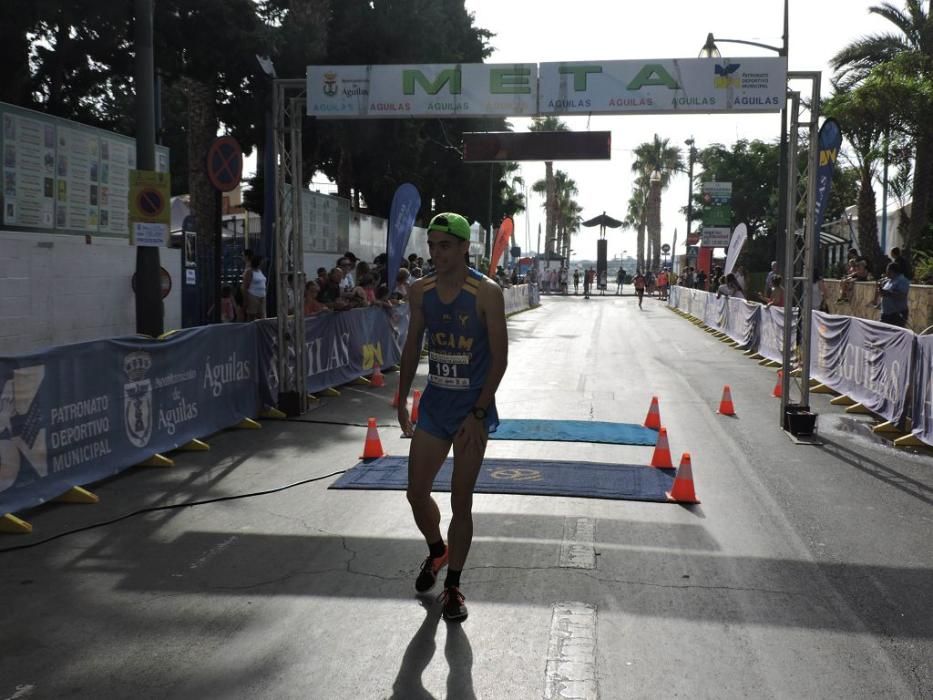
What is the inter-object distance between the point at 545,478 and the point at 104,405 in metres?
3.79

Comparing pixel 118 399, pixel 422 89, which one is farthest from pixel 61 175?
pixel 118 399

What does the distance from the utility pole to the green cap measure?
283 inches

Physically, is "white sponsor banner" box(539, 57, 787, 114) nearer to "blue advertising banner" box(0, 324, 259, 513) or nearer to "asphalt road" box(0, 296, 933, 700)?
"asphalt road" box(0, 296, 933, 700)

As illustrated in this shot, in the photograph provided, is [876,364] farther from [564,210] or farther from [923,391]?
[564,210]

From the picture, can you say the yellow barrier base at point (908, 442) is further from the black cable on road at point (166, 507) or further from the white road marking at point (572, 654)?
the white road marking at point (572, 654)

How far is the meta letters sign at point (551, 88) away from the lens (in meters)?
11.4

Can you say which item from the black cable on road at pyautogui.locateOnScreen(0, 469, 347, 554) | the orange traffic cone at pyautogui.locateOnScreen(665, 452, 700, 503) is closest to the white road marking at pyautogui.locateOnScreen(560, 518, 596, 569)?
the orange traffic cone at pyautogui.locateOnScreen(665, 452, 700, 503)

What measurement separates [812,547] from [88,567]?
4559 mm

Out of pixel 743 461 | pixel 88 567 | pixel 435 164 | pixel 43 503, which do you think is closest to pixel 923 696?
pixel 88 567

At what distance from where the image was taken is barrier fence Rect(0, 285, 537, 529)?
7035mm

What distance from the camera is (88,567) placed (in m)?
5.82

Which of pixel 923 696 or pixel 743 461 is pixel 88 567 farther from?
pixel 743 461

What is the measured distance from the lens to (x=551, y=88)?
11812 millimetres

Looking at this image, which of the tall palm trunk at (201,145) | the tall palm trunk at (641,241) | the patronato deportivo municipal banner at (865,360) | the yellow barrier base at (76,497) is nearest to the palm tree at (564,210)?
the tall palm trunk at (641,241)
